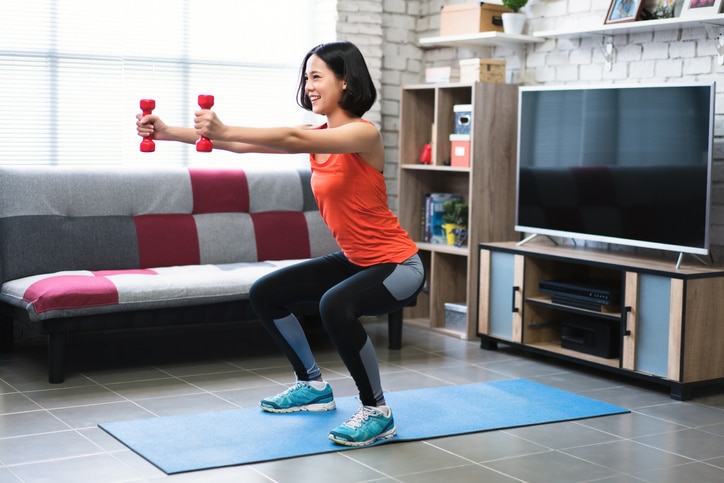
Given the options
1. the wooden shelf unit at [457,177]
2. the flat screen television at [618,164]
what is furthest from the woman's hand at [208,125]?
the wooden shelf unit at [457,177]

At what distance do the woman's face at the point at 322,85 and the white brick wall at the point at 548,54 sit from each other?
1895 millimetres

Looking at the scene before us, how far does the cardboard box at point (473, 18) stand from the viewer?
5145 mm

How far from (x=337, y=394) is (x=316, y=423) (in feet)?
1.57

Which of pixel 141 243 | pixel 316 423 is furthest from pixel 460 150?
pixel 316 423

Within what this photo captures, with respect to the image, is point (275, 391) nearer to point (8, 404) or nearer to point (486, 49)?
point (8, 404)

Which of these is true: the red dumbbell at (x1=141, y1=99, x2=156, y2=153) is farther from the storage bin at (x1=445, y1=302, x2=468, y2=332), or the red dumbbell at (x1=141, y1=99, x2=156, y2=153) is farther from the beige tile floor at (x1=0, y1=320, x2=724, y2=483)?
the storage bin at (x1=445, y1=302, x2=468, y2=332)

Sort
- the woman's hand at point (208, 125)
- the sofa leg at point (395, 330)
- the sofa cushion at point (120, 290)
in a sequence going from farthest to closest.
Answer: the sofa leg at point (395, 330), the sofa cushion at point (120, 290), the woman's hand at point (208, 125)

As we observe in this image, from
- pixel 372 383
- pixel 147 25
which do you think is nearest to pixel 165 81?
pixel 147 25

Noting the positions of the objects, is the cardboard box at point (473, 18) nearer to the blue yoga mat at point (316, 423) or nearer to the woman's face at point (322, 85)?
the blue yoga mat at point (316, 423)

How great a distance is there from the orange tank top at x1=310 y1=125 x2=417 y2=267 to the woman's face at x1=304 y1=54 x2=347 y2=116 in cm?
17

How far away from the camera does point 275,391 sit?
3.89 metres

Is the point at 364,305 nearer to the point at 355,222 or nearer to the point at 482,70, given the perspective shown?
the point at 355,222

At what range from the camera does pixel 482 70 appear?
5.05 meters

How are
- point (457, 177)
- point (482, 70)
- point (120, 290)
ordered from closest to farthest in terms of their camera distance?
point (120, 290) → point (482, 70) → point (457, 177)
